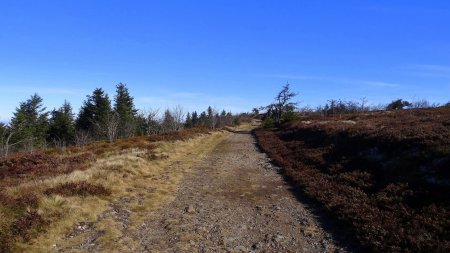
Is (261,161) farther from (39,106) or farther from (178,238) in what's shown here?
Result: (39,106)

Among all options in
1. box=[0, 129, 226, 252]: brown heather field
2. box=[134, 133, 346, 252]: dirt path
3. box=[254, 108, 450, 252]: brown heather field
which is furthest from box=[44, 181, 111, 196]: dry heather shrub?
box=[254, 108, 450, 252]: brown heather field

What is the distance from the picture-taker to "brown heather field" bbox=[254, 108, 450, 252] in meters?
8.95

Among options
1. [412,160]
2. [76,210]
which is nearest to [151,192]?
[76,210]

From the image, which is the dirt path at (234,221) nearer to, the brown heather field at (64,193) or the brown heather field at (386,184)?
the brown heather field at (64,193)

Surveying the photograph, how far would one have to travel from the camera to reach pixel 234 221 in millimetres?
11078

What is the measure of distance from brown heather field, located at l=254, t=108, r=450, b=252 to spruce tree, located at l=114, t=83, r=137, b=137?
2460 inches

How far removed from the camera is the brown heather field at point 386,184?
29.4 feet

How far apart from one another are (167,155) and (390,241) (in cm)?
1768

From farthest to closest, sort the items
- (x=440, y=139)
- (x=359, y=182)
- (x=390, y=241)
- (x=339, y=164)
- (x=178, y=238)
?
(x=339, y=164), (x=440, y=139), (x=359, y=182), (x=178, y=238), (x=390, y=241)

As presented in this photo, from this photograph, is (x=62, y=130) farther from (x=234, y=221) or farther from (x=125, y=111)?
(x=234, y=221)

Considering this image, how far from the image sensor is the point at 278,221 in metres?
11.1

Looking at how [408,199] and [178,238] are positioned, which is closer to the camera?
[178,238]

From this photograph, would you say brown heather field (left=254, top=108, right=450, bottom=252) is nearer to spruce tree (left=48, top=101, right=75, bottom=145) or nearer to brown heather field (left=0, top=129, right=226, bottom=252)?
brown heather field (left=0, top=129, right=226, bottom=252)

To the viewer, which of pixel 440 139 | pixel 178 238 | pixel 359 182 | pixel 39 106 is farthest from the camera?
pixel 39 106
